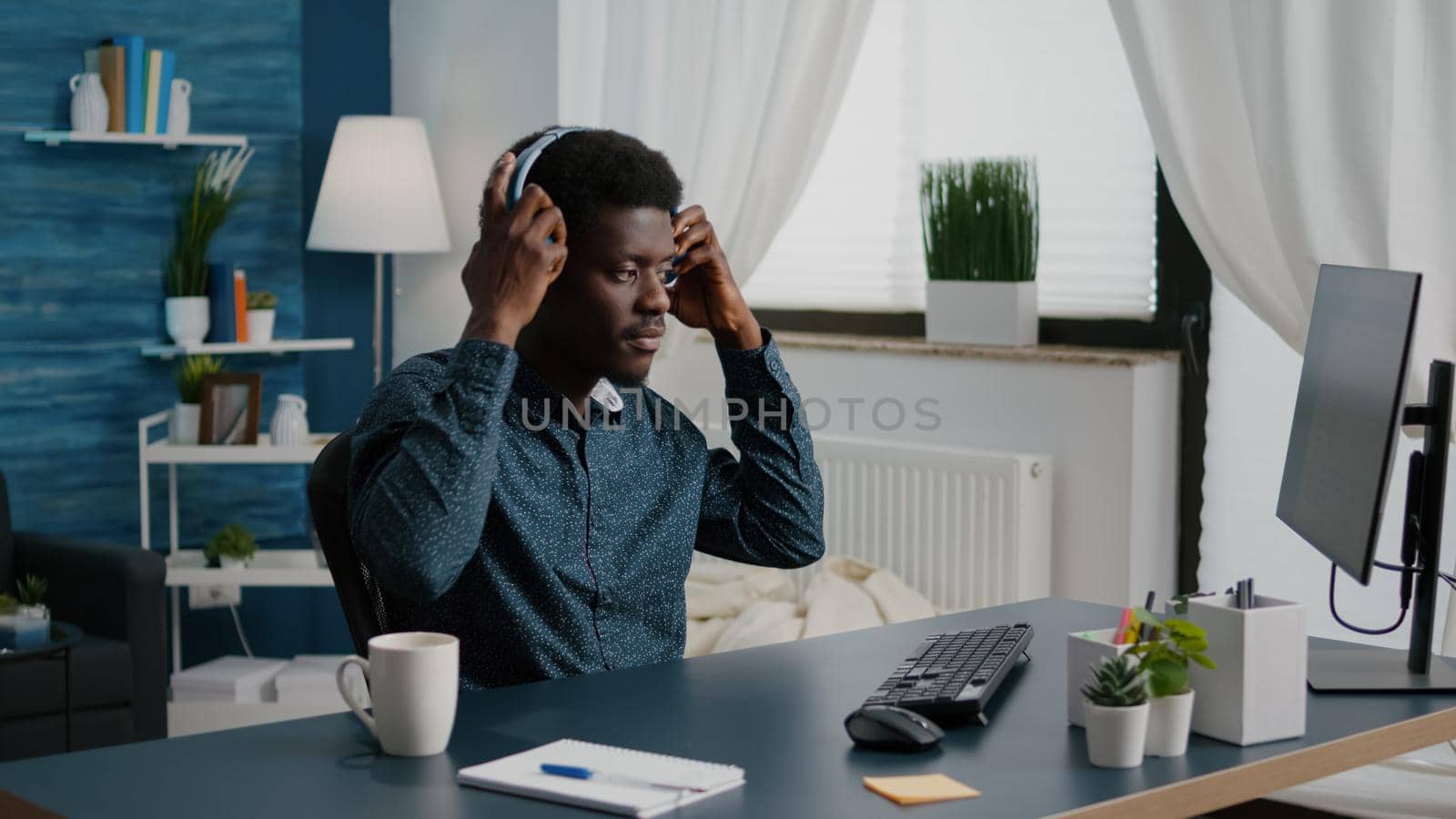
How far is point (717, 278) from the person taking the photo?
206 cm

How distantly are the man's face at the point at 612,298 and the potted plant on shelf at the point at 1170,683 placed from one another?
683 millimetres

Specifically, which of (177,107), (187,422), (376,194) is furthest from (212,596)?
(177,107)

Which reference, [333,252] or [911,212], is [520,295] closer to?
[911,212]

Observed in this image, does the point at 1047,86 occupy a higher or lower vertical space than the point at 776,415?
higher

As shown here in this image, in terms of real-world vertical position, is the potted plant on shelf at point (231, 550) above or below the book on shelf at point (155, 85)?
below

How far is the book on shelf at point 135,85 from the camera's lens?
13.9 ft

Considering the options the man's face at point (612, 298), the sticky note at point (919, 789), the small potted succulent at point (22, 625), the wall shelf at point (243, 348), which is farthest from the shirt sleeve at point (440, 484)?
the wall shelf at point (243, 348)

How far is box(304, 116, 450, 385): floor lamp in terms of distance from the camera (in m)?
4.36

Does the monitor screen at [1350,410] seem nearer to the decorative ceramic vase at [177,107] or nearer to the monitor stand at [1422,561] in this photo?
the monitor stand at [1422,561]

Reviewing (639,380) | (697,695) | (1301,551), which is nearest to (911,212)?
(1301,551)

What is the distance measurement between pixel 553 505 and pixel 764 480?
0.32 metres

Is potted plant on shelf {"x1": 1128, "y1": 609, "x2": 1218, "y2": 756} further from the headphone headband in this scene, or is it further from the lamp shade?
the lamp shade

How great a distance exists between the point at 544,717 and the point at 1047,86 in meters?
2.52

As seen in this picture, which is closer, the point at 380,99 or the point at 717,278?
the point at 717,278
